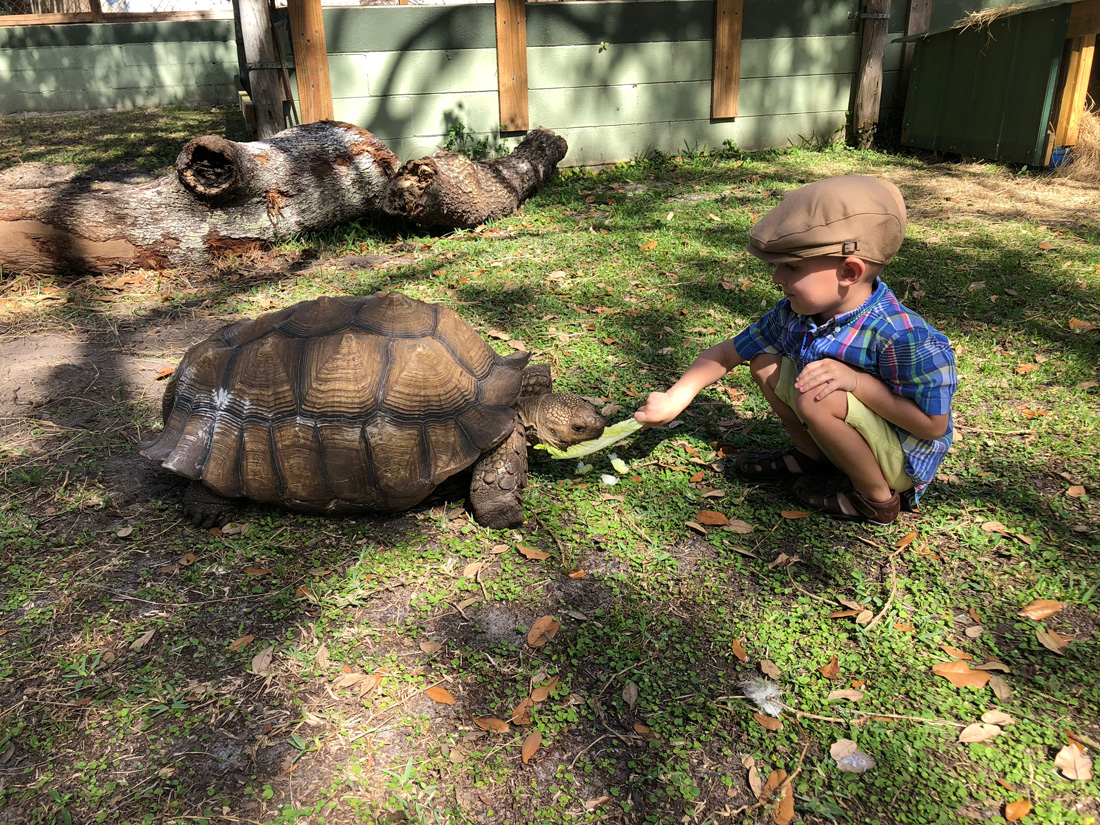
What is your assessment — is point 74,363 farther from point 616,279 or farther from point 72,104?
point 72,104

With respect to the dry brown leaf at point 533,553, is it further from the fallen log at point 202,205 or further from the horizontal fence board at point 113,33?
the horizontal fence board at point 113,33

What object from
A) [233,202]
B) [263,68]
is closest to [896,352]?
[233,202]

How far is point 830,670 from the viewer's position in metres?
2.48

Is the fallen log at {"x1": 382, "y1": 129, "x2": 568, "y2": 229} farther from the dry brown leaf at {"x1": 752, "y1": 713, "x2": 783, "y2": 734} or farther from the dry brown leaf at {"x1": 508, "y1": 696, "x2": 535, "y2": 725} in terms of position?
the dry brown leaf at {"x1": 752, "y1": 713, "x2": 783, "y2": 734}

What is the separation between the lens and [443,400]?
315 cm

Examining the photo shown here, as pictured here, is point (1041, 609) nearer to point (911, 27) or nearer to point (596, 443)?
point (596, 443)

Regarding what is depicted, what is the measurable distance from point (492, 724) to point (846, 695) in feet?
3.59

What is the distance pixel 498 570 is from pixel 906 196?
6.64 metres

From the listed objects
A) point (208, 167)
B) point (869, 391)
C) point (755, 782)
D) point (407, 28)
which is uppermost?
point (407, 28)

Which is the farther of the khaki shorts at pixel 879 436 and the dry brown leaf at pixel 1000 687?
the khaki shorts at pixel 879 436

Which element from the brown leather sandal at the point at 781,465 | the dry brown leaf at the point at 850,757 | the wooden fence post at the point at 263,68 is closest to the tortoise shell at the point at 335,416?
the brown leather sandal at the point at 781,465

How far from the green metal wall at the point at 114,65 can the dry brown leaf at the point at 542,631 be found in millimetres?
13951

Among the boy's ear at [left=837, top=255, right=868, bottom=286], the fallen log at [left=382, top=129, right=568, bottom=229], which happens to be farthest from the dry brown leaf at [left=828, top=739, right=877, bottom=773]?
the fallen log at [left=382, top=129, right=568, bottom=229]

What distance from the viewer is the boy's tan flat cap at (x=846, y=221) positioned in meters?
2.53
